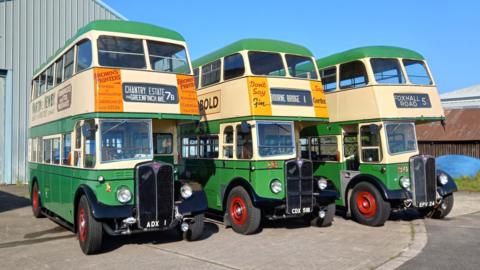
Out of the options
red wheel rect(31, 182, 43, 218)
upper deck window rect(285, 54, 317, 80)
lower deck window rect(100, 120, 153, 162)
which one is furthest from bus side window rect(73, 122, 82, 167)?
upper deck window rect(285, 54, 317, 80)

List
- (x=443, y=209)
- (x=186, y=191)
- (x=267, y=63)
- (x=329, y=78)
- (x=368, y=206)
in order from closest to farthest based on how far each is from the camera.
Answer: (x=186, y=191) < (x=267, y=63) < (x=368, y=206) < (x=443, y=209) < (x=329, y=78)

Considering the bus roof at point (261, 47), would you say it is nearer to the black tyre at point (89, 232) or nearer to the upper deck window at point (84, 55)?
the upper deck window at point (84, 55)

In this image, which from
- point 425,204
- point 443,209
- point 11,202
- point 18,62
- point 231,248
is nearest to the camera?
point 231,248

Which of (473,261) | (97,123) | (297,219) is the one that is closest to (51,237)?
(97,123)

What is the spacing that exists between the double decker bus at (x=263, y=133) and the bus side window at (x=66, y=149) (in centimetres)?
338

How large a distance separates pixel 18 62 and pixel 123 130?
14.7 metres

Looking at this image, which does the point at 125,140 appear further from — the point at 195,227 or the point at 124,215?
the point at 195,227

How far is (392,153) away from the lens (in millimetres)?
11227

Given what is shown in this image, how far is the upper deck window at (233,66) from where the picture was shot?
34.9 feet

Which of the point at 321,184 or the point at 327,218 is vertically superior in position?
the point at 321,184

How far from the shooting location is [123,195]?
8.23m

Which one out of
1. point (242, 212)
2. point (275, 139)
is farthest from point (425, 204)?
point (242, 212)

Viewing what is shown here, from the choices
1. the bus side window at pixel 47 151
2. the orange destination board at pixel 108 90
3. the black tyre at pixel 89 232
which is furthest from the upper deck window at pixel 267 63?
the bus side window at pixel 47 151

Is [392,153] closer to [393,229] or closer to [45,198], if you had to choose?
[393,229]
